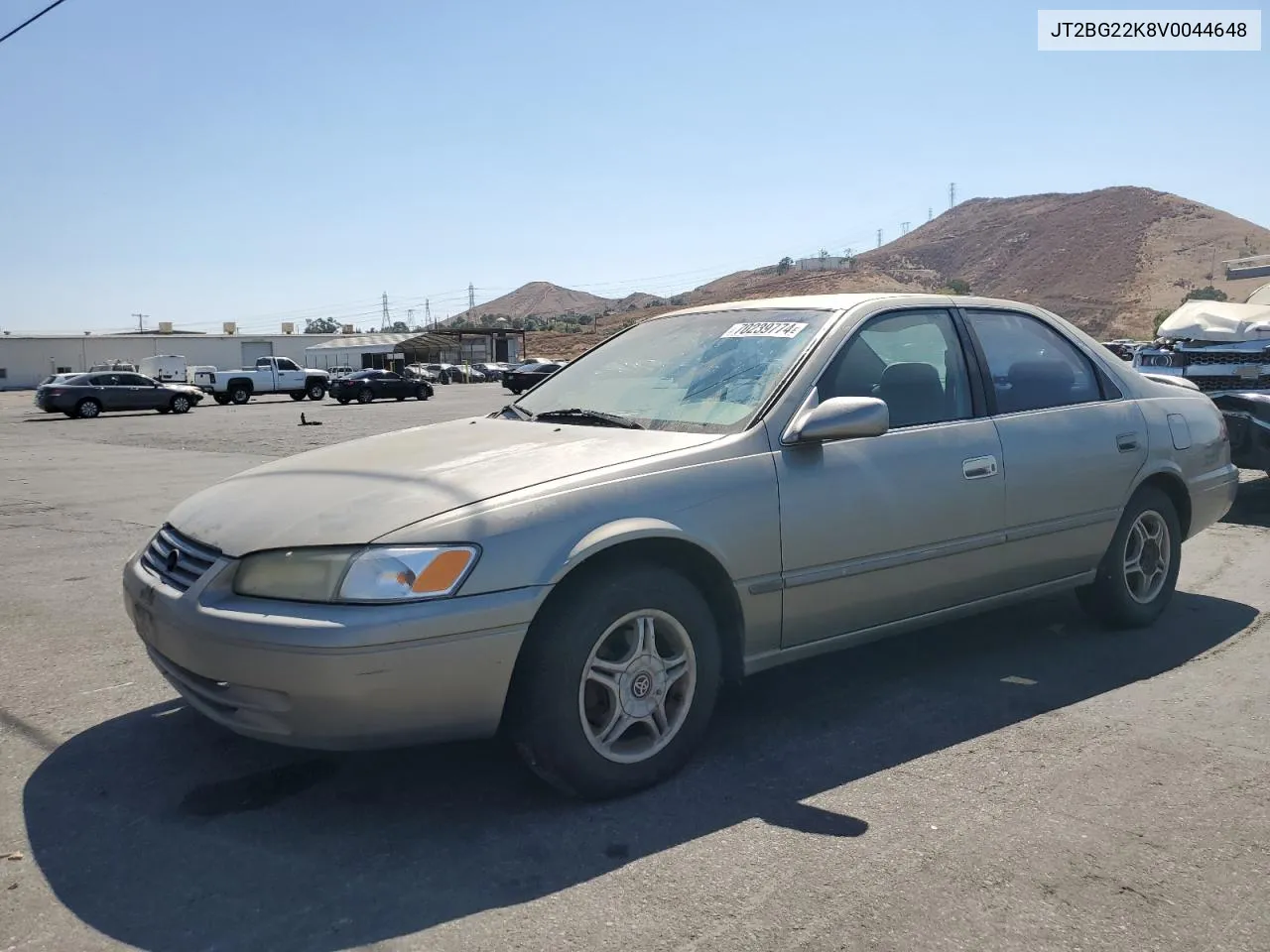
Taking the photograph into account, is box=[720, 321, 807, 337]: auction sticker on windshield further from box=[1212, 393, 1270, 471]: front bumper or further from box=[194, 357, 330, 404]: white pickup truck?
box=[194, 357, 330, 404]: white pickup truck

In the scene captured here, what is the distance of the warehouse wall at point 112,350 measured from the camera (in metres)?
71.2

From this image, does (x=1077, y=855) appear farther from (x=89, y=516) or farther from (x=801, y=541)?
(x=89, y=516)

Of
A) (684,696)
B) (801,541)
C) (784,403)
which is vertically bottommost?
(684,696)

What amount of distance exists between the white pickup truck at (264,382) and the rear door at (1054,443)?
4112 centimetres

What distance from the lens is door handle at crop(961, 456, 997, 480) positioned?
4348 mm

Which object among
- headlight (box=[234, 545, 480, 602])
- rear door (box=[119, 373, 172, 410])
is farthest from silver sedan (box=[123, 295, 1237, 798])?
rear door (box=[119, 373, 172, 410])

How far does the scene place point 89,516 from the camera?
9.88 m

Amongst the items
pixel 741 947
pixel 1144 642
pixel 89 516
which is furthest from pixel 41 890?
pixel 89 516

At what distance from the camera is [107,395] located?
33.8 metres

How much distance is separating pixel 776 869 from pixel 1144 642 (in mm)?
3031

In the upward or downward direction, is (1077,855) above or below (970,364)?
below

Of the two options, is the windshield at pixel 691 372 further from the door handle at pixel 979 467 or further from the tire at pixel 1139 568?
the tire at pixel 1139 568

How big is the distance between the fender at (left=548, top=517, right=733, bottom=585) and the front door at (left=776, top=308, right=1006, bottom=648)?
1.56ft

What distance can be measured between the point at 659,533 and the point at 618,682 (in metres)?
0.49
